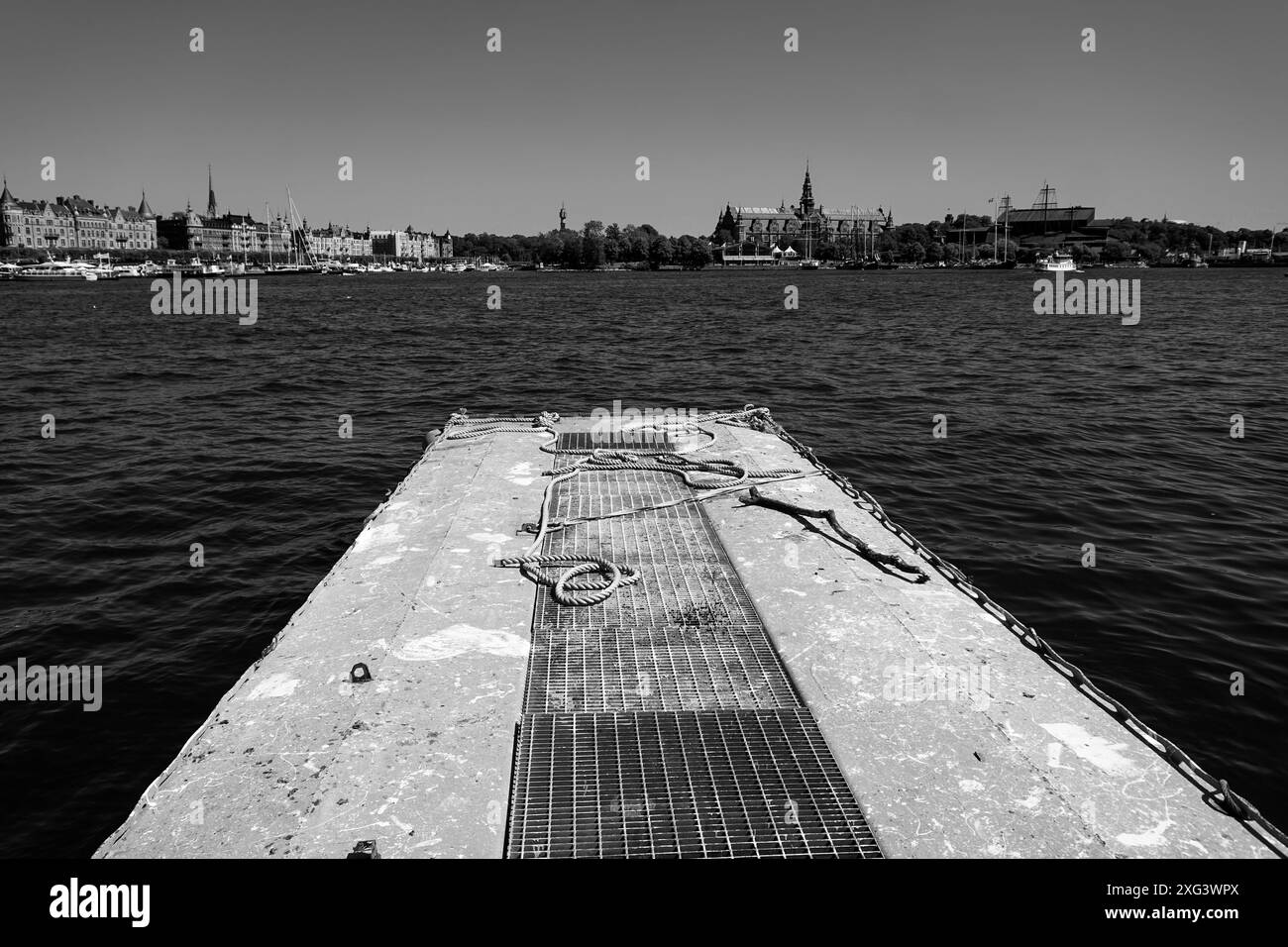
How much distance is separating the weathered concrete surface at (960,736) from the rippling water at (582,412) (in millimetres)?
2718

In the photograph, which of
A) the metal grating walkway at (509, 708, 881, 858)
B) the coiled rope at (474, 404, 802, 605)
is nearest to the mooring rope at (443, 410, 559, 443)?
the coiled rope at (474, 404, 802, 605)

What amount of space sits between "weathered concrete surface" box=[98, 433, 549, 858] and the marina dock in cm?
2

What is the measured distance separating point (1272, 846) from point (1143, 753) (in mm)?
1052

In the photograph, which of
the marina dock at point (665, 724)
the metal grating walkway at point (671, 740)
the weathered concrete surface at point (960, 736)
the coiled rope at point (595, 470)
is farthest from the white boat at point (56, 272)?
the weathered concrete surface at point (960, 736)

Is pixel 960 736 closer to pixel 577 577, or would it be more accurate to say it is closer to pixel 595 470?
pixel 577 577

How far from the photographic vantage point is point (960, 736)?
6.16 metres

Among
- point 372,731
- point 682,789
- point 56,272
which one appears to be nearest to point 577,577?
point 372,731

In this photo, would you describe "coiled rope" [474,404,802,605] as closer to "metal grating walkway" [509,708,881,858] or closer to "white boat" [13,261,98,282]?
"metal grating walkway" [509,708,881,858]

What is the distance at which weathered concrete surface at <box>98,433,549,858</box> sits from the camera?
510cm

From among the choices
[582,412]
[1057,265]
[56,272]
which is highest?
[1057,265]

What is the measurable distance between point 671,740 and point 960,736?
2137 millimetres

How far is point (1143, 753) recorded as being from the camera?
603cm
